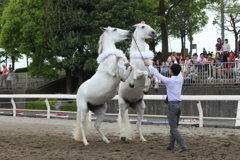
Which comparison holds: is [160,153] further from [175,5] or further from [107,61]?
[175,5]

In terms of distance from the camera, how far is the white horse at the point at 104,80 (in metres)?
8.27

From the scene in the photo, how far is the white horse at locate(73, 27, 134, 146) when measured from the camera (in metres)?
8.27

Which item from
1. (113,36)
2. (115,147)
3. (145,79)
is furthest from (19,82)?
(145,79)

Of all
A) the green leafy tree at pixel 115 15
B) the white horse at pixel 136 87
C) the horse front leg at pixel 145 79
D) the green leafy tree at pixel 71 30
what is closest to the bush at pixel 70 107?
the green leafy tree at pixel 71 30

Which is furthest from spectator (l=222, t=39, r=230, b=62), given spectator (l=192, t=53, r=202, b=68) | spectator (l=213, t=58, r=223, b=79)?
spectator (l=192, t=53, r=202, b=68)

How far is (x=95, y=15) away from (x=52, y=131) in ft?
50.4

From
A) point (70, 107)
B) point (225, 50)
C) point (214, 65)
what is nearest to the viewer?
point (214, 65)

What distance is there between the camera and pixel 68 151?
309 inches

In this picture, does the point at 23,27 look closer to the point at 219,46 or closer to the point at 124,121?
the point at 219,46

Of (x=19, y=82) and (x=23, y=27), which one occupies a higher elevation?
(x=23, y=27)

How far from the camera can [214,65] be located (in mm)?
16609

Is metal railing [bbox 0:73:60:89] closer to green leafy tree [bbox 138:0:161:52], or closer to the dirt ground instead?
green leafy tree [bbox 138:0:161:52]

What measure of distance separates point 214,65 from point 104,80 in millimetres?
9466

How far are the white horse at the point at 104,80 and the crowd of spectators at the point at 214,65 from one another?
7.81 meters
